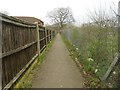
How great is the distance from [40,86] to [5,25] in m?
2.29

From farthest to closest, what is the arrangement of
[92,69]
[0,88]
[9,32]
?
[92,69] → [9,32] → [0,88]

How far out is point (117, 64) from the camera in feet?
18.4

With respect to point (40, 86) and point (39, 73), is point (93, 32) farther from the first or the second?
point (40, 86)

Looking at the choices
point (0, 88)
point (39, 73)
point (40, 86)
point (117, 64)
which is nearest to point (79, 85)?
point (40, 86)

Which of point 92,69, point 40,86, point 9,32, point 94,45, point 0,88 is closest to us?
point 0,88

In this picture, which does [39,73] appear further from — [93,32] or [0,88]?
[0,88]

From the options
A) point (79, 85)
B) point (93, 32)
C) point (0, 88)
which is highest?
point (93, 32)

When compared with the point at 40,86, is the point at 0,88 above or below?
above

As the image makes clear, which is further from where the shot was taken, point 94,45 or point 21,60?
point 94,45

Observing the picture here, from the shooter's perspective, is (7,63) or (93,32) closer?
(7,63)

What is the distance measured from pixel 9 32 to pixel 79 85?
2.60 meters

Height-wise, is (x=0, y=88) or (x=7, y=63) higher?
(x=7, y=63)

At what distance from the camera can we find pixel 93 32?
9.66 m

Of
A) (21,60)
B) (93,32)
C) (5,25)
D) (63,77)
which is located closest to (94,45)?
(93,32)
